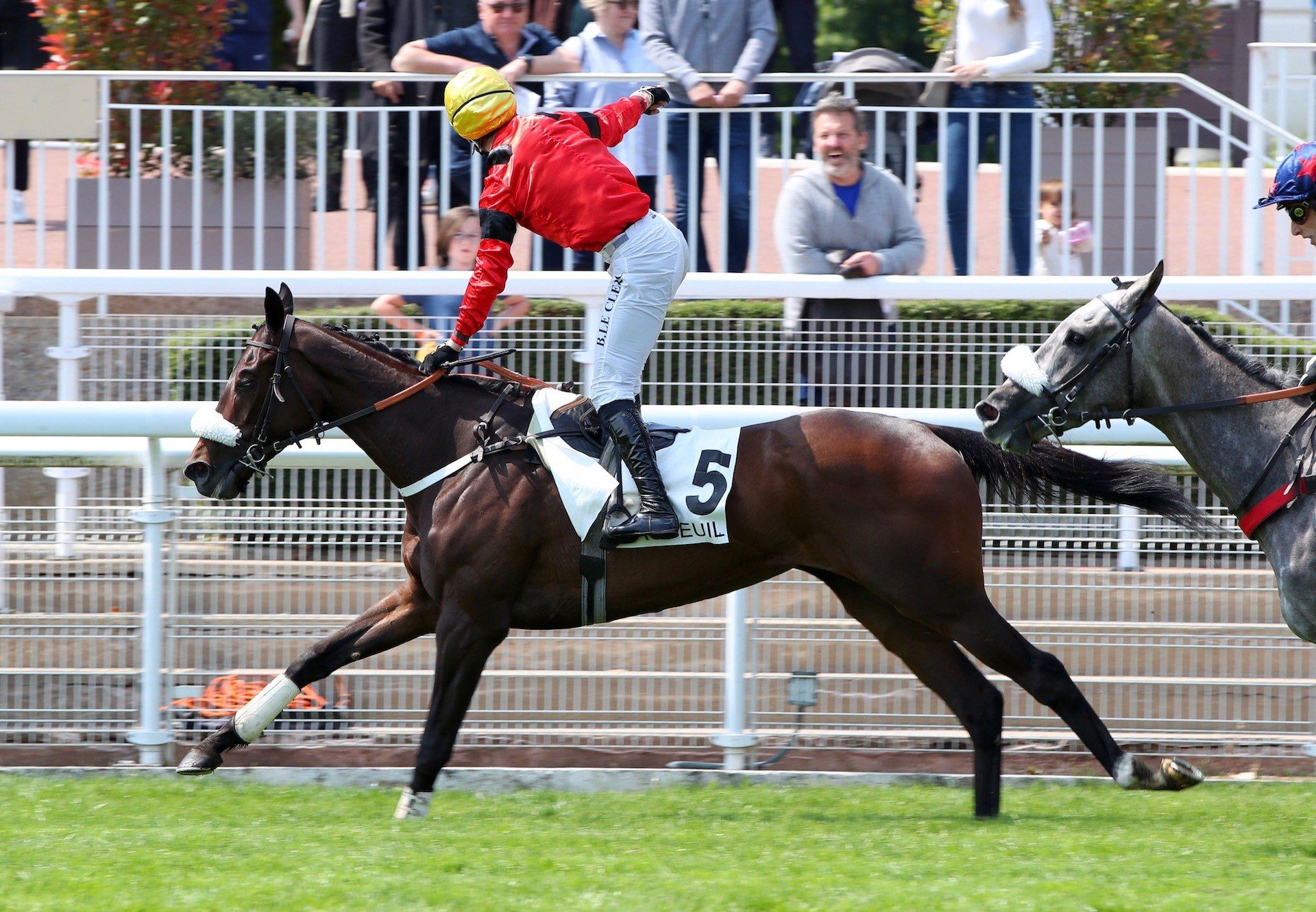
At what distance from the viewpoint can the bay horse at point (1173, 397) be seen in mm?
4762

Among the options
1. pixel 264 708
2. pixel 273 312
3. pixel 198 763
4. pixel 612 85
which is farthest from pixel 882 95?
pixel 198 763

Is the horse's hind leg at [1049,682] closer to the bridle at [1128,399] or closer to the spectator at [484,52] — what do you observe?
the bridle at [1128,399]

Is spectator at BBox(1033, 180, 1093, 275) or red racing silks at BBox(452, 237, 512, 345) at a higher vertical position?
spectator at BBox(1033, 180, 1093, 275)

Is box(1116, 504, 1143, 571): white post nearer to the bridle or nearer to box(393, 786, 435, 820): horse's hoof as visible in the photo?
the bridle

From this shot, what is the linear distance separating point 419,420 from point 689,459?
856 millimetres

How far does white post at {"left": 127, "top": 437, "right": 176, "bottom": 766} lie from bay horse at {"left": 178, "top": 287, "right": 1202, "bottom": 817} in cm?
44

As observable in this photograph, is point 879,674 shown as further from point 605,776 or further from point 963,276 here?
point 963,276

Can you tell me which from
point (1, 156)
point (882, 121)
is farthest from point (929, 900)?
point (1, 156)

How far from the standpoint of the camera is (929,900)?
3.89 m

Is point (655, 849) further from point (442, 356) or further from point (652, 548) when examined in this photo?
point (442, 356)

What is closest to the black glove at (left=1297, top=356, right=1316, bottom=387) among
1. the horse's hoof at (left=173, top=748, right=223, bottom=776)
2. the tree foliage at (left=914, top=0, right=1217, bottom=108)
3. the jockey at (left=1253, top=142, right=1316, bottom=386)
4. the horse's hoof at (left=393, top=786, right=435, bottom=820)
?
the jockey at (left=1253, top=142, right=1316, bottom=386)

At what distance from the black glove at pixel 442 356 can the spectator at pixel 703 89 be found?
2.78 m

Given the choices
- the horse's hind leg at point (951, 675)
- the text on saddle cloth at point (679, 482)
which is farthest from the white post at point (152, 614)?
the horse's hind leg at point (951, 675)

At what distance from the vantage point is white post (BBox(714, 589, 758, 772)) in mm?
5715
